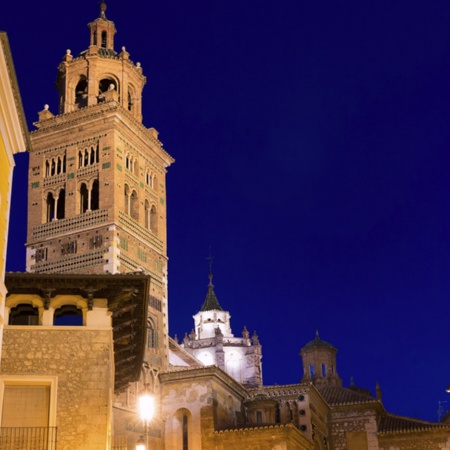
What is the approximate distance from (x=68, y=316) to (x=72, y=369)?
54.1 inches

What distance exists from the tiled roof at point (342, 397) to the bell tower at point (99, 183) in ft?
40.2

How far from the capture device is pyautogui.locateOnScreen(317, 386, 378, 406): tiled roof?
157ft

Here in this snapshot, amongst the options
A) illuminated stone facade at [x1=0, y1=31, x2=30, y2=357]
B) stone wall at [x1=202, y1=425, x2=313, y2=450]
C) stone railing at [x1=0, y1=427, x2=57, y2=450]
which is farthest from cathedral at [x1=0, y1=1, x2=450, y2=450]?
illuminated stone facade at [x1=0, y1=31, x2=30, y2=357]

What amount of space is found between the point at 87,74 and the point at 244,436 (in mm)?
24277

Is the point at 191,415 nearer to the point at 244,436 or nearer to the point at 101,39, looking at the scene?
the point at 244,436

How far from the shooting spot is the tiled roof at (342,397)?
4800 cm

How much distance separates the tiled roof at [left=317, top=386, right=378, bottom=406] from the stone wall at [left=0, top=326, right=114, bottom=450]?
32447 mm

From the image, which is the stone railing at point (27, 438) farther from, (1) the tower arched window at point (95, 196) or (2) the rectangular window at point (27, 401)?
(1) the tower arched window at point (95, 196)

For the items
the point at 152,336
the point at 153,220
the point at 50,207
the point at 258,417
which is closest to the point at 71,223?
the point at 50,207

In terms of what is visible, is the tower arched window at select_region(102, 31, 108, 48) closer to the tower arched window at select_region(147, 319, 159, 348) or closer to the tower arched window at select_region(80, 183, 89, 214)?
the tower arched window at select_region(80, 183, 89, 214)

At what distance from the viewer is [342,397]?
1984 inches

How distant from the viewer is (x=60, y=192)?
45438mm

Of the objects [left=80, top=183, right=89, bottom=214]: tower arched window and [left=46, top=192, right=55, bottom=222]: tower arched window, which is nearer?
[left=80, top=183, right=89, bottom=214]: tower arched window

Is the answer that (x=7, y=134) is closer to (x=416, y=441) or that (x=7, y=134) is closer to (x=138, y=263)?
(x=138, y=263)
